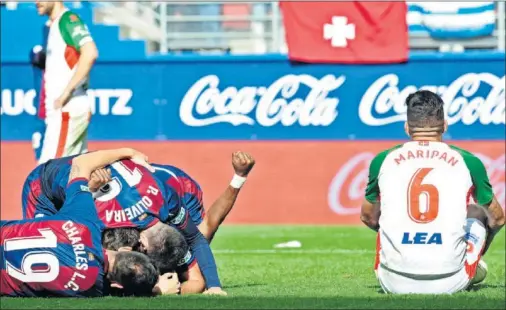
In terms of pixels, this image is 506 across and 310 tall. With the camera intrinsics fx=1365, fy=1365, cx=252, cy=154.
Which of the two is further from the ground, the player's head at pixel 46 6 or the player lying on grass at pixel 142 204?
the player's head at pixel 46 6

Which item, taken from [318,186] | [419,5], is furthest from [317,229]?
[419,5]

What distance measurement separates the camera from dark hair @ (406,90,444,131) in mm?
6992

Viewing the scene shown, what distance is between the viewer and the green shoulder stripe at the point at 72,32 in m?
10.9

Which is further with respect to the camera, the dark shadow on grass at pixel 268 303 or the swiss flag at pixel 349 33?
the swiss flag at pixel 349 33

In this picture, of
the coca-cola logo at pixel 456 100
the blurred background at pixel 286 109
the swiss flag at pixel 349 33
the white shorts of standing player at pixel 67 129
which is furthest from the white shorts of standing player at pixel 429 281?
the swiss flag at pixel 349 33

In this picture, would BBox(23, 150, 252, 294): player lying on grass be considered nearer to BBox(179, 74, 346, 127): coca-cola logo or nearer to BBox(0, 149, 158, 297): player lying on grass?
BBox(0, 149, 158, 297): player lying on grass

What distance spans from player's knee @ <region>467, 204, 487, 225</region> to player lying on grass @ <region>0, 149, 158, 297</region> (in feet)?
5.84

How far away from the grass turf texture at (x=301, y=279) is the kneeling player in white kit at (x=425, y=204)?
174 millimetres

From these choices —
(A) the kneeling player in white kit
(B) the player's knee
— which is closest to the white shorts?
(A) the kneeling player in white kit

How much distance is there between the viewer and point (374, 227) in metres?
7.37

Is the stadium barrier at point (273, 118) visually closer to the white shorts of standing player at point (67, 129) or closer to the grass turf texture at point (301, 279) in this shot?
the grass turf texture at point (301, 279)

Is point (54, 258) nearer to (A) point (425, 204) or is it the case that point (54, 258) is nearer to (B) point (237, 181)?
(B) point (237, 181)

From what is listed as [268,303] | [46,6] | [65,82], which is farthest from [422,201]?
[46,6]

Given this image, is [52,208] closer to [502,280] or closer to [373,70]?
[502,280]
